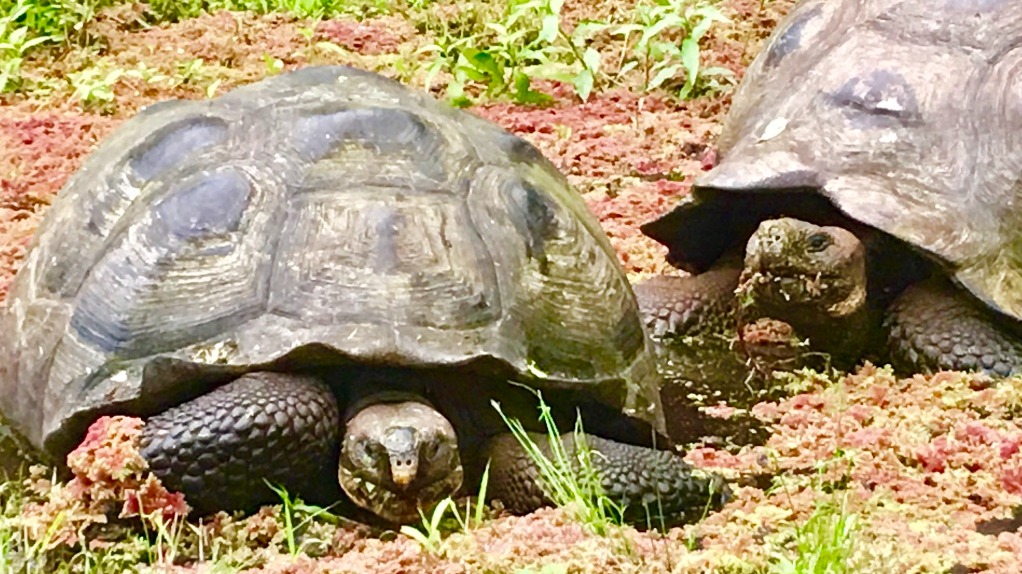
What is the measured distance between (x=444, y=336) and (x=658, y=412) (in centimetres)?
66

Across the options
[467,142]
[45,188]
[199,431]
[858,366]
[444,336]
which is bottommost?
[45,188]

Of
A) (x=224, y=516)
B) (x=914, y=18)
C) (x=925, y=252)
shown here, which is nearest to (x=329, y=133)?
(x=224, y=516)

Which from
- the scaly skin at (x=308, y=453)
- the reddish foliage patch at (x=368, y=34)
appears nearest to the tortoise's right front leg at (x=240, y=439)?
the scaly skin at (x=308, y=453)

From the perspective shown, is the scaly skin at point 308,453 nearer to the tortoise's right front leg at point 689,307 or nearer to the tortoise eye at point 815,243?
the tortoise eye at point 815,243

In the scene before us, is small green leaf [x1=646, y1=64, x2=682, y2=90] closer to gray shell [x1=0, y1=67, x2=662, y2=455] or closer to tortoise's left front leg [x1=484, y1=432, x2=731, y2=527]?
gray shell [x1=0, y1=67, x2=662, y2=455]

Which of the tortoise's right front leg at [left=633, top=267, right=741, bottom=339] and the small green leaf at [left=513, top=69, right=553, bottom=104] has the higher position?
the tortoise's right front leg at [left=633, top=267, right=741, bottom=339]

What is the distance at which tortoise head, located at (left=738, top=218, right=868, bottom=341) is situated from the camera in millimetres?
4062

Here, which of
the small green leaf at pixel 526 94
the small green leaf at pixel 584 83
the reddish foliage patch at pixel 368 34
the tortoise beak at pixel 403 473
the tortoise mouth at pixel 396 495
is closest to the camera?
the tortoise beak at pixel 403 473

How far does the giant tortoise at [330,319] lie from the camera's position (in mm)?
2848

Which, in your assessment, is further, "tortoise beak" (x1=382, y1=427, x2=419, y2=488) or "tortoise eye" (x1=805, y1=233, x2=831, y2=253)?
"tortoise eye" (x1=805, y1=233, x2=831, y2=253)

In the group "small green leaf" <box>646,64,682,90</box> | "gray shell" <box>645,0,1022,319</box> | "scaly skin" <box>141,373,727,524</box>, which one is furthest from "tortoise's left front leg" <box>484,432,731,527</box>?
"small green leaf" <box>646,64,682,90</box>

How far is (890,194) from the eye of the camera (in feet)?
13.4

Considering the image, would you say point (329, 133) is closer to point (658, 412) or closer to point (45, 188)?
point (658, 412)

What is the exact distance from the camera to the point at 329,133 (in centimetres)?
320
